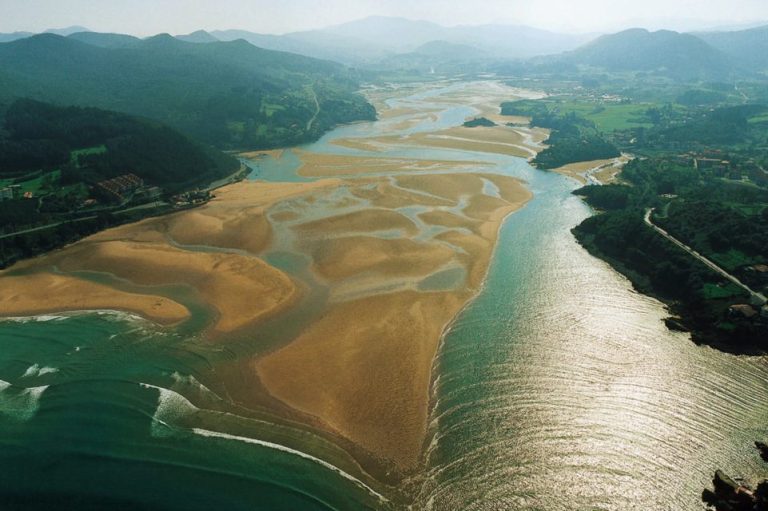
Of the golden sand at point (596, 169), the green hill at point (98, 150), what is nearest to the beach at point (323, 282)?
the green hill at point (98, 150)

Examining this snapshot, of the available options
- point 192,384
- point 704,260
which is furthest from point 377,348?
point 704,260

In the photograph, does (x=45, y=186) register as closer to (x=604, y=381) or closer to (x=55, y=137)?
(x=55, y=137)

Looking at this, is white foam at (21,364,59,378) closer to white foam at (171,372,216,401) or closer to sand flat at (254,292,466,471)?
white foam at (171,372,216,401)

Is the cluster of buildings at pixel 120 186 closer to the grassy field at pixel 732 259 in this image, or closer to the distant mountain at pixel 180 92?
the distant mountain at pixel 180 92

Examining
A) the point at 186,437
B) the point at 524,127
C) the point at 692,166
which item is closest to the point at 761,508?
the point at 186,437

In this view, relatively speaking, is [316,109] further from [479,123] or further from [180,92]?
[479,123]

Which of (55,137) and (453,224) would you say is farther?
(55,137)
